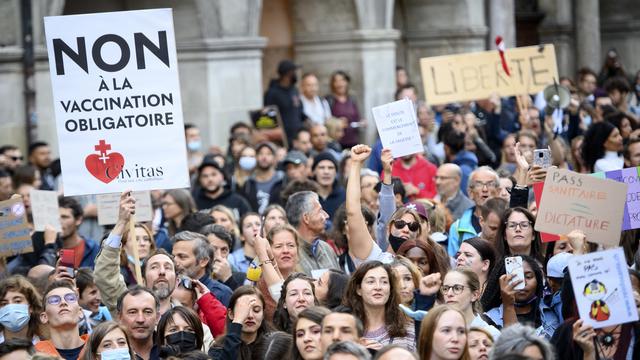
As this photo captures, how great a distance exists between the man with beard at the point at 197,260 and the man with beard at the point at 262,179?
4.30m

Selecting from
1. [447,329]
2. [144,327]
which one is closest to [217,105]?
[144,327]

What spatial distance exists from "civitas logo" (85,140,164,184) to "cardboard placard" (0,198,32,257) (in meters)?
1.28

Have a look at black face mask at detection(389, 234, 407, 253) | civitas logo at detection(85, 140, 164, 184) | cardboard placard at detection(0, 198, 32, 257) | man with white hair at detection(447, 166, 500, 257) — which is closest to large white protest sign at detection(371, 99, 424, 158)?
man with white hair at detection(447, 166, 500, 257)

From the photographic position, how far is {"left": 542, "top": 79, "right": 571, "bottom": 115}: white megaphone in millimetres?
16469

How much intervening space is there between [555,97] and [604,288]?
8.68 m

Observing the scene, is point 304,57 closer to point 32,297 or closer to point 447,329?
point 32,297

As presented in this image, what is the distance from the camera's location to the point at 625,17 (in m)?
31.3

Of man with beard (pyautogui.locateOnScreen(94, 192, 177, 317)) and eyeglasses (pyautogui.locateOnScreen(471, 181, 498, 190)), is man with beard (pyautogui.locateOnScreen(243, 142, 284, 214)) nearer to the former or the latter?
eyeglasses (pyautogui.locateOnScreen(471, 181, 498, 190))

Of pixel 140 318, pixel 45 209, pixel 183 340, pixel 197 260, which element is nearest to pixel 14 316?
pixel 140 318

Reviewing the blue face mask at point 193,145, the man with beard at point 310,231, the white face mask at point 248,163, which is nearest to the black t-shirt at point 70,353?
the man with beard at point 310,231

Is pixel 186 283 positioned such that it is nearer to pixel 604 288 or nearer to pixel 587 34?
pixel 604 288

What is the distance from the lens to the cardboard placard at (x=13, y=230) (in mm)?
11641

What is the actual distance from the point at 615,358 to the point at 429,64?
9246mm

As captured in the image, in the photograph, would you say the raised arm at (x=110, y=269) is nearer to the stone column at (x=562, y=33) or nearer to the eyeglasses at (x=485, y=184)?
the eyeglasses at (x=485, y=184)
